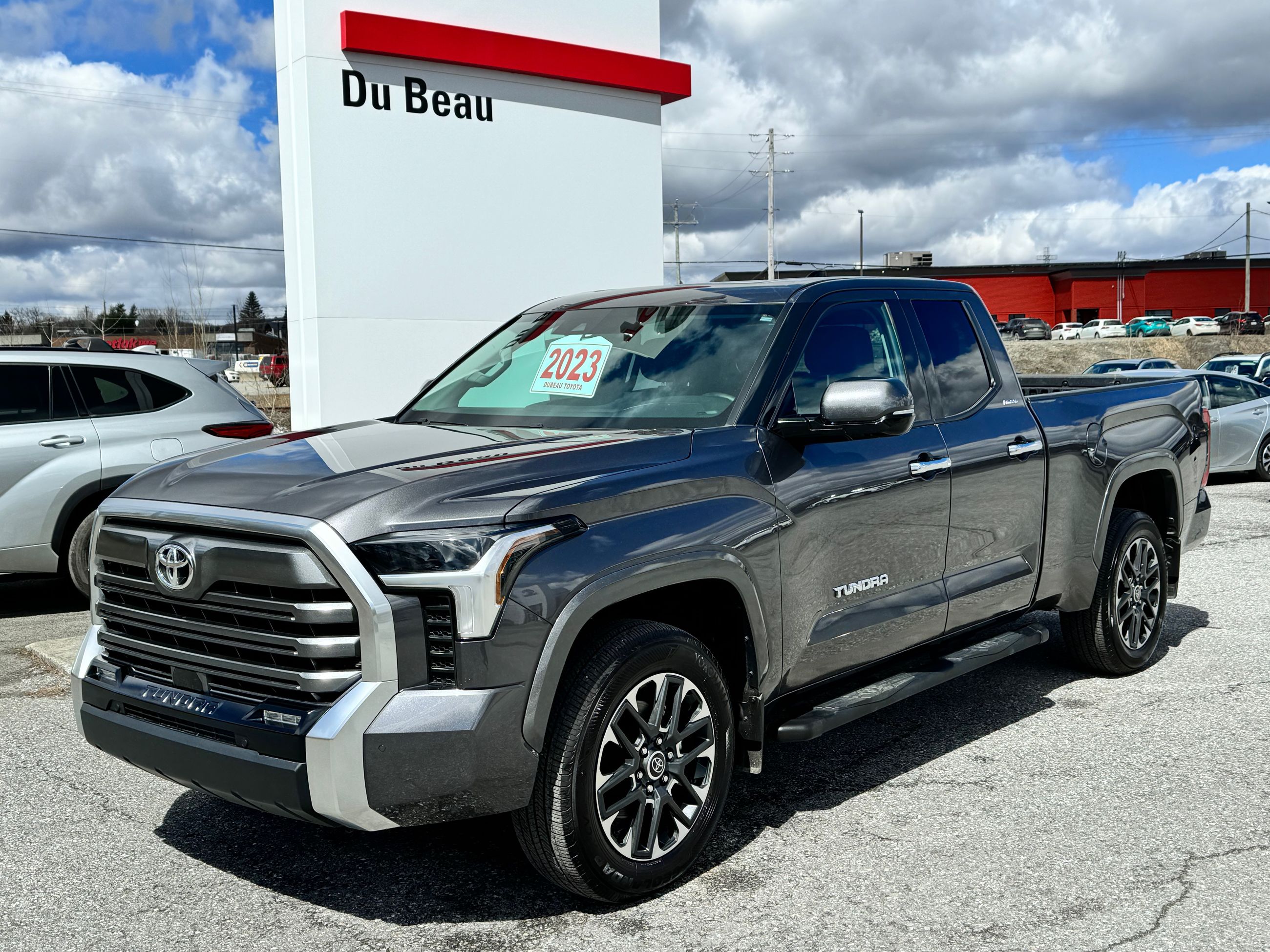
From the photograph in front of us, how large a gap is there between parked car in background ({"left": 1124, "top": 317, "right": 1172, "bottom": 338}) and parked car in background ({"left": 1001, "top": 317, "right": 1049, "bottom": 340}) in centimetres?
409

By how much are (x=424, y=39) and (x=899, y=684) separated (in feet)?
24.2

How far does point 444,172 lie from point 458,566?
7587 millimetres

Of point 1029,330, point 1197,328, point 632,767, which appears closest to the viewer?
point 632,767

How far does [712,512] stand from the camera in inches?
149

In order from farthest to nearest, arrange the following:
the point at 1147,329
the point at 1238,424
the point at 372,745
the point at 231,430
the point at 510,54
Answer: the point at 1147,329
the point at 1238,424
the point at 510,54
the point at 231,430
the point at 372,745

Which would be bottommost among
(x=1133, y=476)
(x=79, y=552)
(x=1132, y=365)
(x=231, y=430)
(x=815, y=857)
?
(x=815, y=857)

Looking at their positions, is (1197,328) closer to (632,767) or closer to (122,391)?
(122,391)

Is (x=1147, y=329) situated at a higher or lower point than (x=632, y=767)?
higher

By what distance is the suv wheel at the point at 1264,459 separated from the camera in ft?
53.0

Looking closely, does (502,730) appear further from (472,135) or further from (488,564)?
A: (472,135)

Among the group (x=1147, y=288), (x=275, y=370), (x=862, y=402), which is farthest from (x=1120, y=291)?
(x=862, y=402)

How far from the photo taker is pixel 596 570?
132 inches

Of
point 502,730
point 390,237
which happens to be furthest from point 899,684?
point 390,237

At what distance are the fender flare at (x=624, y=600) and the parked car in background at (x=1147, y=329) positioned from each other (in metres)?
62.8
